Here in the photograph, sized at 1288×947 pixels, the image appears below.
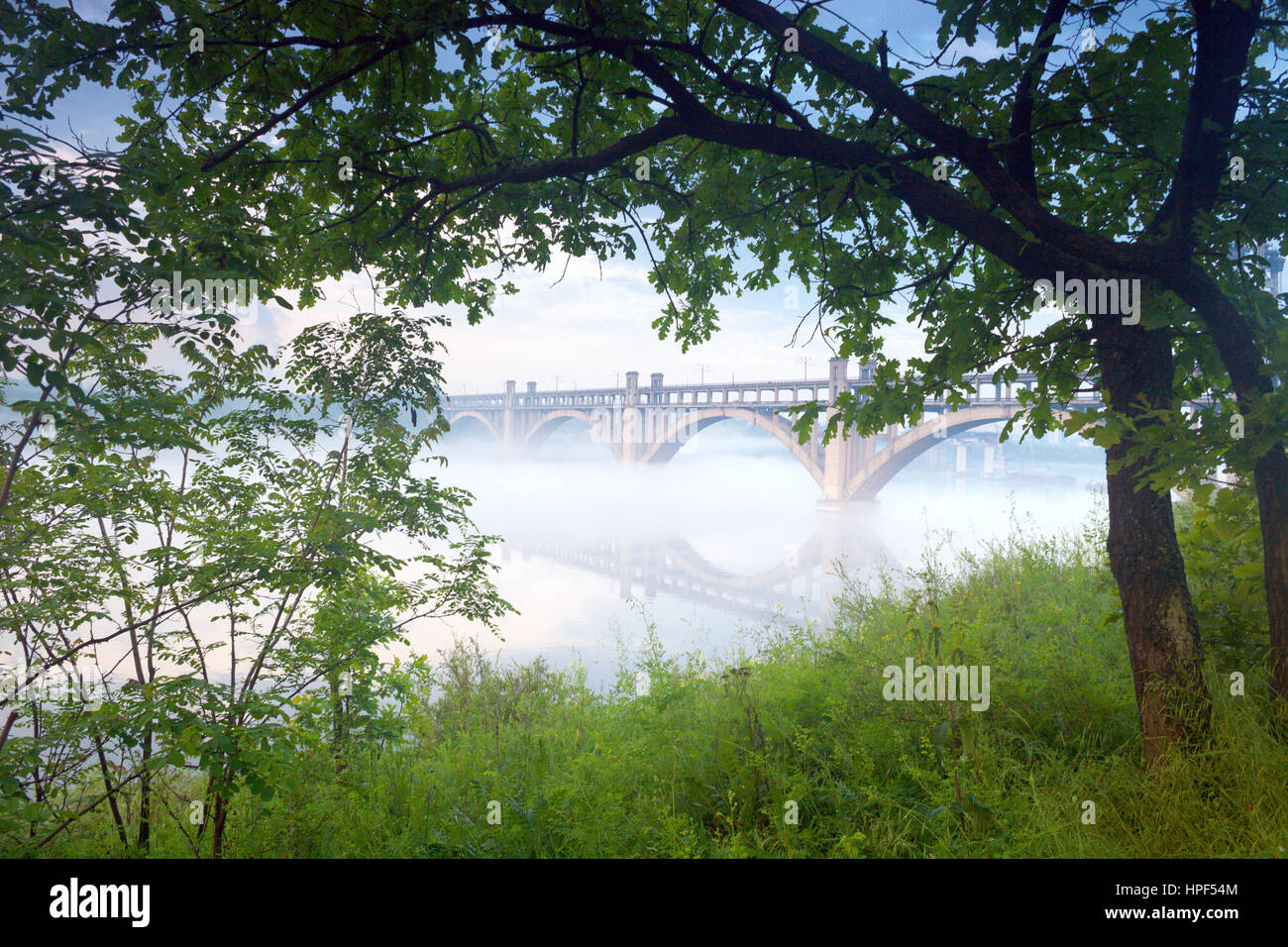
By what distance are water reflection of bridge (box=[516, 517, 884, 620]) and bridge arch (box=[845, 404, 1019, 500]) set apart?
8.73 ft

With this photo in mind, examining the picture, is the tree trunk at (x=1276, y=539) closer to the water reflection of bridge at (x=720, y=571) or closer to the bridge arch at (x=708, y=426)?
the water reflection of bridge at (x=720, y=571)

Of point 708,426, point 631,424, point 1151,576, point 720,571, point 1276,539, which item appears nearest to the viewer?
point 1276,539

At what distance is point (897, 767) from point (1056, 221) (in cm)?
301

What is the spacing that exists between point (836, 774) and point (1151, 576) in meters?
2.02

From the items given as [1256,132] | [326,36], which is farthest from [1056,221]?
[326,36]

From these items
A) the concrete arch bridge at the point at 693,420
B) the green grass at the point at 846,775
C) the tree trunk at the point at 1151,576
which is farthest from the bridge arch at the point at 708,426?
the tree trunk at the point at 1151,576

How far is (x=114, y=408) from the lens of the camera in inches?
117

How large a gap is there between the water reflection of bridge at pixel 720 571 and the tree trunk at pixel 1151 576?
13211 millimetres

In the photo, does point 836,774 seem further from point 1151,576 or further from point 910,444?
point 910,444

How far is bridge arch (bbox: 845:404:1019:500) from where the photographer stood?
2786 centimetres

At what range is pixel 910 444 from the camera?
30.3m

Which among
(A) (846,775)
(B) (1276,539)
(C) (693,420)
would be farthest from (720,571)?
(B) (1276,539)

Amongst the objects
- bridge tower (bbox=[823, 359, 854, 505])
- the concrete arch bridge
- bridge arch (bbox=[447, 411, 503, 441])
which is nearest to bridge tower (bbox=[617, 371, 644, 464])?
the concrete arch bridge
